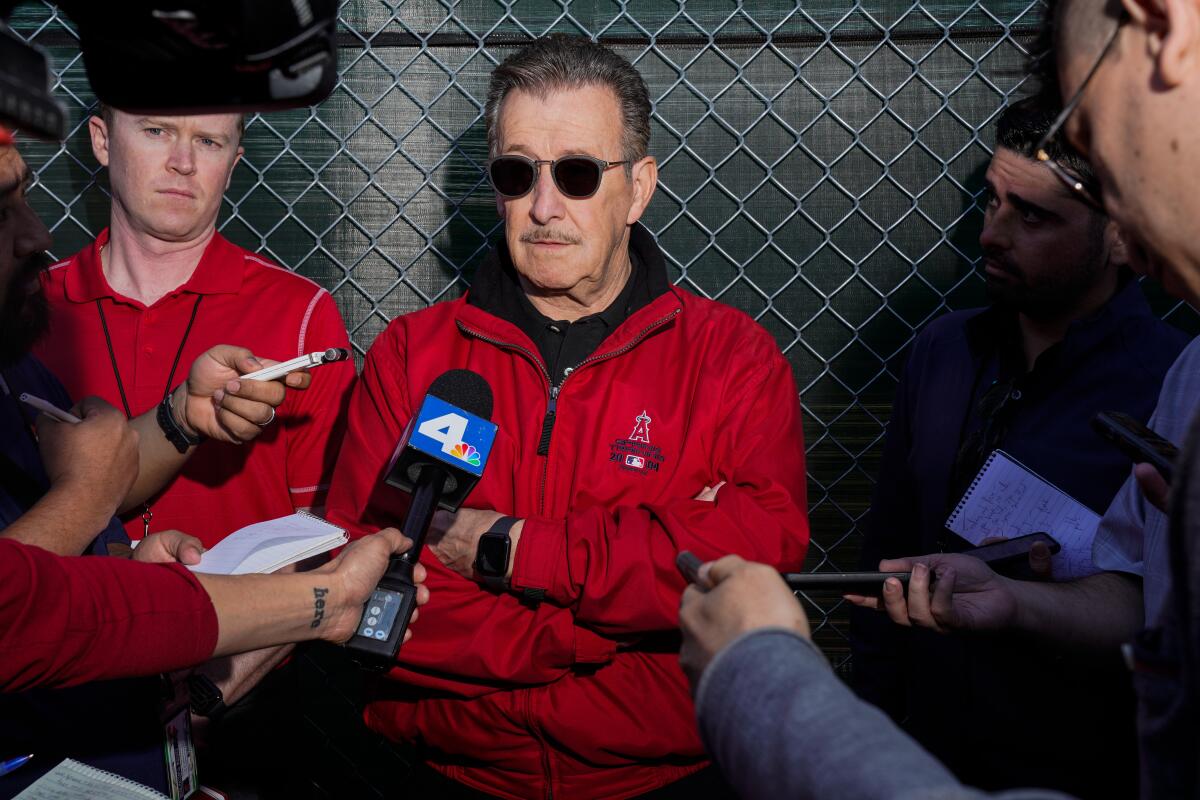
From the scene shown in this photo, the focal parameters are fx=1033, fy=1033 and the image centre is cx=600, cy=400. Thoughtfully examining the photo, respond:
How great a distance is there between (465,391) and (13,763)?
105 centimetres

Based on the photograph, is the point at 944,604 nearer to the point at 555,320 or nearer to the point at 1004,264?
the point at 1004,264

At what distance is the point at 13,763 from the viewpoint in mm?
1809

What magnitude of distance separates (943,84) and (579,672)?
8.29ft

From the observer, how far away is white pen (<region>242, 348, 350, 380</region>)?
229 centimetres

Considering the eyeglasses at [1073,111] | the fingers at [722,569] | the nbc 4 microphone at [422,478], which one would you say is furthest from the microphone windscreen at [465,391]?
the eyeglasses at [1073,111]

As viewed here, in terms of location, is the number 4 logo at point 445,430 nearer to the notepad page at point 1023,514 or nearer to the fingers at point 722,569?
the fingers at point 722,569

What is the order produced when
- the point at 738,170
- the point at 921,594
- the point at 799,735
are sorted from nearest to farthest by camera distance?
the point at 799,735, the point at 921,594, the point at 738,170

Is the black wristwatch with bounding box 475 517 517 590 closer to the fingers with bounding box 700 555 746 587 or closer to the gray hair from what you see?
the fingers with bounding box 700 555 746 587

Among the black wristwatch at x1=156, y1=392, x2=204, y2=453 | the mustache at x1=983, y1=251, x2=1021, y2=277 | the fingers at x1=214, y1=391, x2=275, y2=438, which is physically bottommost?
the black wristwatch at x1=156, y1=392, x2=204, y2=453

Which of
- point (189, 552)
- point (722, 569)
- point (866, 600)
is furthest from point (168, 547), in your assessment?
point (866, 600)

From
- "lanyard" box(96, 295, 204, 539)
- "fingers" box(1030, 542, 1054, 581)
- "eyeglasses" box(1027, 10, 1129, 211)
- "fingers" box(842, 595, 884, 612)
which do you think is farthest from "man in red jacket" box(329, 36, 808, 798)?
"eyeglasses" box(1027, 10, 1129, 211)

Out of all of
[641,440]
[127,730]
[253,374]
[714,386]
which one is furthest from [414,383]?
[127,730]

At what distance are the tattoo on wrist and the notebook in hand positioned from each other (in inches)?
3.0

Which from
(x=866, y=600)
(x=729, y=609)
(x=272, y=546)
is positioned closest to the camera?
(x=729, y=609)
